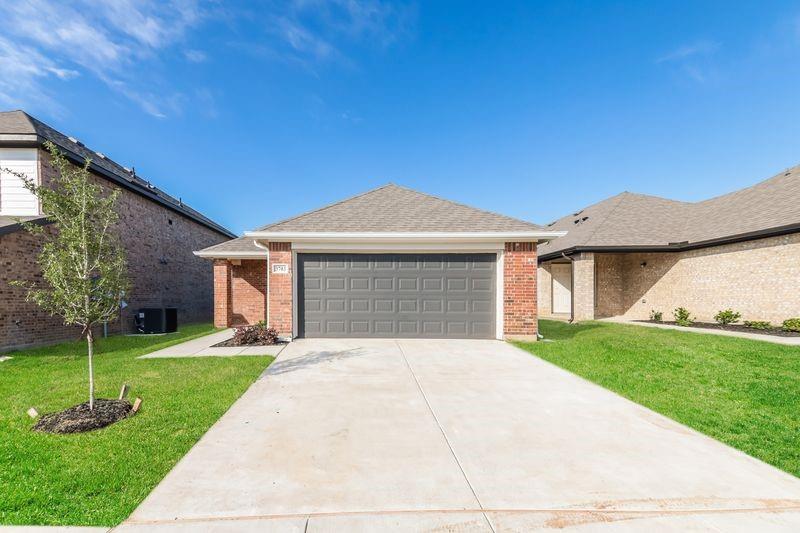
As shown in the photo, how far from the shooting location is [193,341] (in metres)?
9.41

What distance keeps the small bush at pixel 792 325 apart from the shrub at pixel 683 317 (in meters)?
2.64

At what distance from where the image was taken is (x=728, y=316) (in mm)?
11625

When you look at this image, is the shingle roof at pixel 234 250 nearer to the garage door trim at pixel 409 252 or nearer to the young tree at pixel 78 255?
the garage door trim at pixel 409 252

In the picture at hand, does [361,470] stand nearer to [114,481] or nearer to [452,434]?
[452,434]

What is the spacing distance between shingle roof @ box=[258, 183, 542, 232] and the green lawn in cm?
348

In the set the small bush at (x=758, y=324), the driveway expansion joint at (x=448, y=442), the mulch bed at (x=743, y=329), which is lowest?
the mulch bed at (x=743, y=329)

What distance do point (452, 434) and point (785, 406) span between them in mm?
4780

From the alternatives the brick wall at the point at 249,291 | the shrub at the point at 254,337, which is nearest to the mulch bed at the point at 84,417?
the shrub at the point at 254,337

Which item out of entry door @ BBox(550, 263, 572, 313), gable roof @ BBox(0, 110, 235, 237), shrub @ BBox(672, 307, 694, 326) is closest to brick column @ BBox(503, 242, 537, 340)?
shrub @ BBox(672, 307, 694, 326)

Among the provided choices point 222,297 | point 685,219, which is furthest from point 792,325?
point 222,297

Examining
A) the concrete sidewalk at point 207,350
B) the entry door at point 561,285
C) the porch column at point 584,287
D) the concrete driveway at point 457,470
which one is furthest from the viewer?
the entry door at point 561,285

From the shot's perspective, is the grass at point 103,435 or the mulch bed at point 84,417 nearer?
the grass at point 103,435

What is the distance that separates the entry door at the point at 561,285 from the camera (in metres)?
17.7

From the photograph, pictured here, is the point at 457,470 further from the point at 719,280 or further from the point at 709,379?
the point at 719,280
